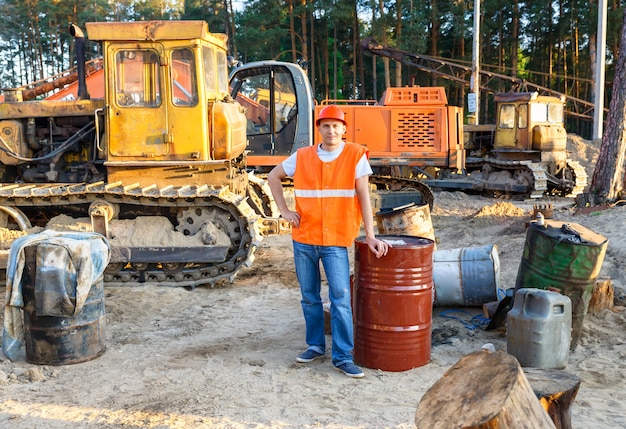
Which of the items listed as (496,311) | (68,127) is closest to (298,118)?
(68,127)

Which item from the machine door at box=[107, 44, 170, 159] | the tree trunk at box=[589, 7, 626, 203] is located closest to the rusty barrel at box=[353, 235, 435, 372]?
the machine door at box=[107, 44, 170, 159]

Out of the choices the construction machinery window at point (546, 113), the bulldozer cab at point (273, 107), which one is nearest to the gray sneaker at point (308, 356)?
the bulldozer cab at point (273, 107)

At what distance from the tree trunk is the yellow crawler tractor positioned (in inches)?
270

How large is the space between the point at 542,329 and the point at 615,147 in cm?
775

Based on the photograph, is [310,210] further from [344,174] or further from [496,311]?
[496,311]

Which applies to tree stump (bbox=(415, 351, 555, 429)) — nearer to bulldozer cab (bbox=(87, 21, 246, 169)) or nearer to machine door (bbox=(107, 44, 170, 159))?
bulldozer cab (bbox=(87, 21, 246, 169))

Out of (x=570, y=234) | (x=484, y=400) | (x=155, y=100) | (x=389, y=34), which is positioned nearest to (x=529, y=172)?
(x=155, y=100)

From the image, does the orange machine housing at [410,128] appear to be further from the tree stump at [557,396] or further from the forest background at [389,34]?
the forest background at [389,34]

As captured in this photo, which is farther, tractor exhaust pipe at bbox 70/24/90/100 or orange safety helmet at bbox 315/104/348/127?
tractor exhaust pipe at bbox 70/24/90/100

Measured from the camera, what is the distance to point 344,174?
4.77m

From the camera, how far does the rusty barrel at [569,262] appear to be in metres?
5.17

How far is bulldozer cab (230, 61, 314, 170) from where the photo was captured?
37.0 feet

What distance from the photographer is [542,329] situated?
475cm

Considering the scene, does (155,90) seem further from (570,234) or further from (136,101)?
(570,234)
